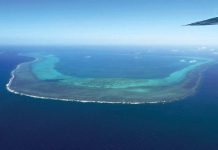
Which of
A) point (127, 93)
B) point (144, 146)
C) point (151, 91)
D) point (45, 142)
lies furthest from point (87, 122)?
point (151, 91)

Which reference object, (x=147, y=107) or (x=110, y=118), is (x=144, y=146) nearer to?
(x=110, y=118)

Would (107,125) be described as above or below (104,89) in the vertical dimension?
below

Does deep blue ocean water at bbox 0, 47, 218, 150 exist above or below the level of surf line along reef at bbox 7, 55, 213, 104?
below

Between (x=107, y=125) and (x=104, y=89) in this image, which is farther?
(x=104, y=89)

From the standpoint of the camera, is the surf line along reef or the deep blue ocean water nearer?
the deep blue ocean water

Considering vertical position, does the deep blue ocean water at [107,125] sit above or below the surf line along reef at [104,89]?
below

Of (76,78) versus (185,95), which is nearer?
(185,95)

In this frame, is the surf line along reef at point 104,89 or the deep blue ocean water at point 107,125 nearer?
the deep blue ocean water at point 107,125

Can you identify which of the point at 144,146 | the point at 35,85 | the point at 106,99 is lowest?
the point at 144,146
